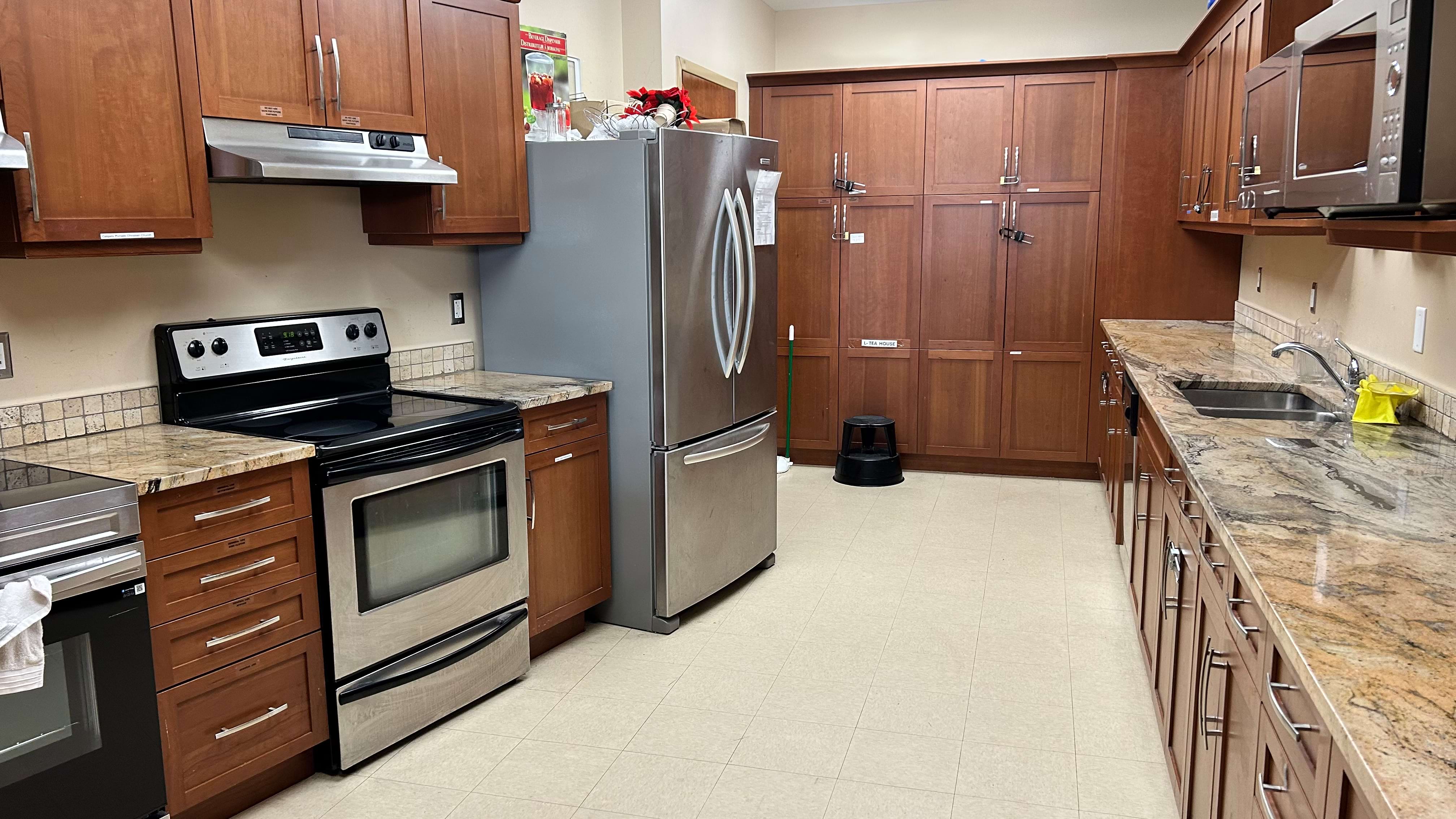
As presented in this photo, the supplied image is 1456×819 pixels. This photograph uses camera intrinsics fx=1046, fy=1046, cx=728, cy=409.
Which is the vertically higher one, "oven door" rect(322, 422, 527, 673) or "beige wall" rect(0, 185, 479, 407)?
"beige wall" rect(0, 185, 479, 407)

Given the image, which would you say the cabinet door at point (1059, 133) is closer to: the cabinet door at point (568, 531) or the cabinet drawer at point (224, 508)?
the cabinet door at point (568, 531)

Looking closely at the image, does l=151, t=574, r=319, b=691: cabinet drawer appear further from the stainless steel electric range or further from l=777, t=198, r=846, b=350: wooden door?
l=777, t=198, r=846, b=350: wooden door

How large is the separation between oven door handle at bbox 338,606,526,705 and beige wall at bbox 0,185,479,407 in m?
1.00

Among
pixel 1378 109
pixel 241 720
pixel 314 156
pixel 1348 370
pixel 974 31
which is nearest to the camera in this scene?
pixel 1378 109

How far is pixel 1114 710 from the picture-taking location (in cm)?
304

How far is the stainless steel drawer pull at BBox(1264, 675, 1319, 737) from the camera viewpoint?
53.0 inches

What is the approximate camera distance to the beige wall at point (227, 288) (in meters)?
2.57

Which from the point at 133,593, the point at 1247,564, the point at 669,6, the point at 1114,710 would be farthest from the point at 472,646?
the point at 669,6

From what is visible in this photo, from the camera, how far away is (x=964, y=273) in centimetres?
583

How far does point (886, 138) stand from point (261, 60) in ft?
12.5

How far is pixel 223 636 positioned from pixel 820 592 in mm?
2274

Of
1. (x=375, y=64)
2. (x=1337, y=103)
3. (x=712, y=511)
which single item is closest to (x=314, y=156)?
(x=375, y=64)

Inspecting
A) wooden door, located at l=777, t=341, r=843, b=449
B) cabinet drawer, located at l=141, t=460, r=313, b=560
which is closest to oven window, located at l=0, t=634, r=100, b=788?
cabinet drawer, located at l=141, t=460, r=313, b=560

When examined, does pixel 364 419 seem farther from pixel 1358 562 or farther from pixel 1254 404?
pixel 1254 404
